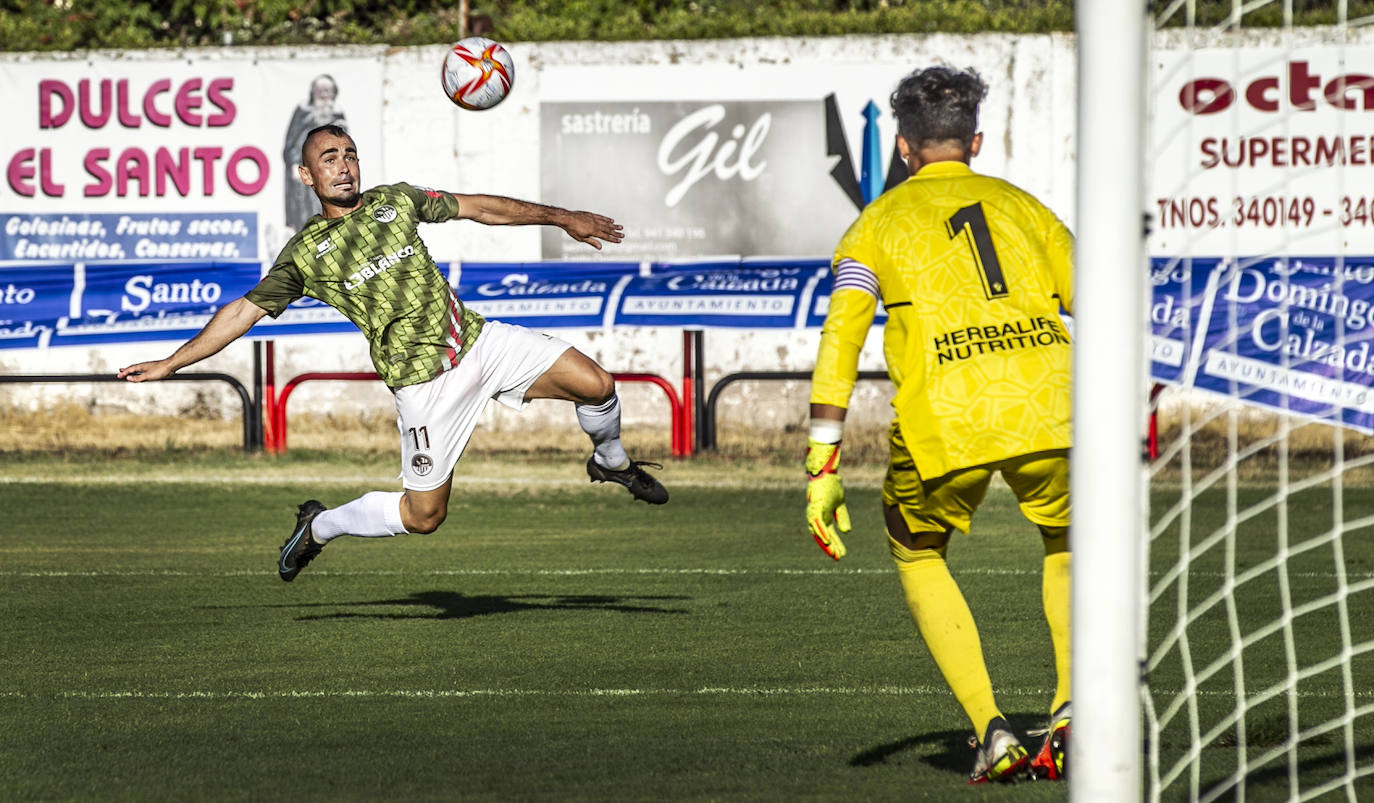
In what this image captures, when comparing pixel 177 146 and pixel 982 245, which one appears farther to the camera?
pixel 177 146

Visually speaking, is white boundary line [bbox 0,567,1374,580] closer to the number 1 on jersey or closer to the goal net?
the goal net

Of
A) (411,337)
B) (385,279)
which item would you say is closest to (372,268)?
(385,279)

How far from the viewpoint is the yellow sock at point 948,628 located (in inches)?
190

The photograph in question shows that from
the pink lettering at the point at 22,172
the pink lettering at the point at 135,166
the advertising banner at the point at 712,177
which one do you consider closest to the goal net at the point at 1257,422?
the advertising banner at the point at 712,177

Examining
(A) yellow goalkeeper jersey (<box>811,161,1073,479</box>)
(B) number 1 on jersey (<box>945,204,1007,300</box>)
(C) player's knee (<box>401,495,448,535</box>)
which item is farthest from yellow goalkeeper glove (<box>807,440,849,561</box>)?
(C) player's knee (<box>401,495,448,535</box>)

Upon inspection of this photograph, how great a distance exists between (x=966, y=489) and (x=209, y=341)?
3.71m

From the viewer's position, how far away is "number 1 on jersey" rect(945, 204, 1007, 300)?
4.73 meters

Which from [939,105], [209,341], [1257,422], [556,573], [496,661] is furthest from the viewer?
[1257,422]

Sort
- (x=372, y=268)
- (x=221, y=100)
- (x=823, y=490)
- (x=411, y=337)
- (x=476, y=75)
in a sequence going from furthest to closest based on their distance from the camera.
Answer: (x=221, y=100) → (x=476, y=75) → (x=411, y=337) → (x=372, y=268) → (x=823, y=490)

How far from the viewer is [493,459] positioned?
15.2 m

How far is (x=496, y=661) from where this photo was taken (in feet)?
22.9

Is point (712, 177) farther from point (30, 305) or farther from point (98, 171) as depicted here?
point (30, 305)

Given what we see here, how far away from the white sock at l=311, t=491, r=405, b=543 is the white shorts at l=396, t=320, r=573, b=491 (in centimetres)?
14

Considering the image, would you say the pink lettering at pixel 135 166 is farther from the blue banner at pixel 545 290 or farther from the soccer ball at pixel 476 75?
the soccer ball at pixel 476 75
